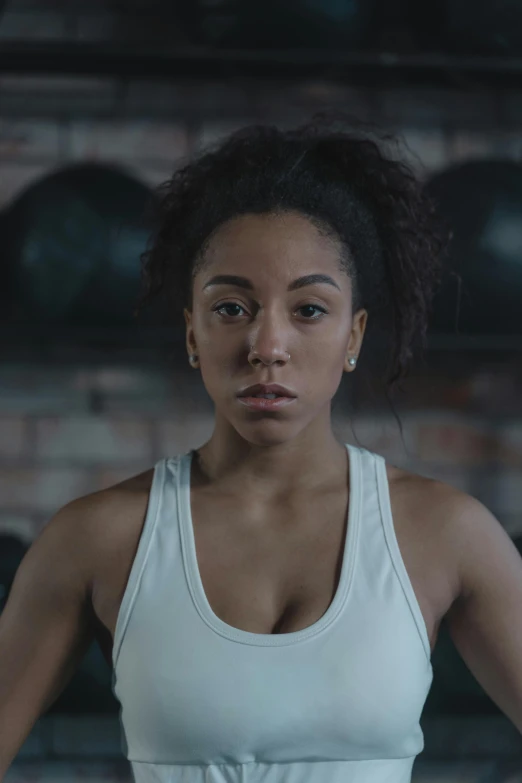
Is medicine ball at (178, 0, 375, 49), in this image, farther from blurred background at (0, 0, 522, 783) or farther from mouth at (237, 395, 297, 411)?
mouth at (237, 395, 297, 411)

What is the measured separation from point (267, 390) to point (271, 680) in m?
0.27

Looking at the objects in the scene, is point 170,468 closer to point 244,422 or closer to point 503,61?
point 244,422

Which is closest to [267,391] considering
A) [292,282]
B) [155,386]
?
[292,282]

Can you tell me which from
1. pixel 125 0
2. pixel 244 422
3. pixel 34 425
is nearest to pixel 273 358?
pixel 244 422

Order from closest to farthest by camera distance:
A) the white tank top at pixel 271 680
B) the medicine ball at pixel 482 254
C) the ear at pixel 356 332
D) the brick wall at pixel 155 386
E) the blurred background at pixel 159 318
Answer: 1. the white tank top at pixel 271 680
2. the ear at pixel 356 332
3. the medicine ball at pixel 482 254
4. the blurred background at pixel 159 318
5. the brick wall at pixel 155 386

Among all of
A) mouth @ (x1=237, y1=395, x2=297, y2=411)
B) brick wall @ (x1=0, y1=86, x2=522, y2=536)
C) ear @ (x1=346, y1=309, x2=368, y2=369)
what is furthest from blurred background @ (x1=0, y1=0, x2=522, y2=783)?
mouth @ (x1=237, y1=395, x2=297, y2=411)

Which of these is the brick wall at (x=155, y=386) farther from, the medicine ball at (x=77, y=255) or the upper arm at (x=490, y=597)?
the upper arm at (x=490, y=597)

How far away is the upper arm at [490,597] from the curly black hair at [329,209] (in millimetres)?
240

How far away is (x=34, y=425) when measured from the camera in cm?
172

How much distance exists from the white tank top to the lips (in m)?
0.16

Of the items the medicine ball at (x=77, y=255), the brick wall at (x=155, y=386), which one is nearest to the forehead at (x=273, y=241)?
the medicine ball at (x=77, y=255)

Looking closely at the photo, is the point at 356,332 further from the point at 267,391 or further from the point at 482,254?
the point at 482,254

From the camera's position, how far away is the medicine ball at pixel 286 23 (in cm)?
142

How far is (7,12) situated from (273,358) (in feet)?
3.68
